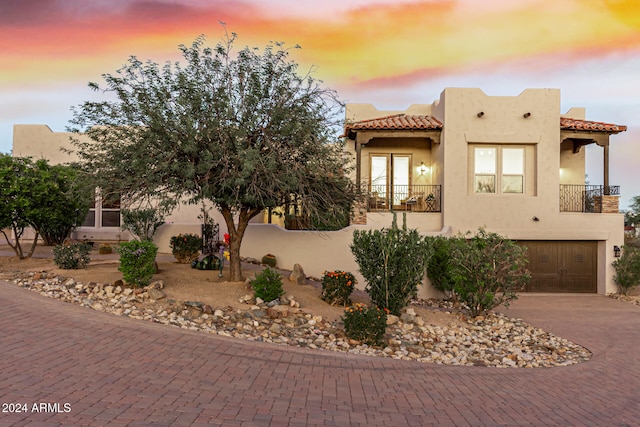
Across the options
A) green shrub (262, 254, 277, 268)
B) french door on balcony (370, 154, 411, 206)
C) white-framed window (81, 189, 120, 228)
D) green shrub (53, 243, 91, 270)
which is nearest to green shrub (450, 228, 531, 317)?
green shrub (262, 254, 277, 268)

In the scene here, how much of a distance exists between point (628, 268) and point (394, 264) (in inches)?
450

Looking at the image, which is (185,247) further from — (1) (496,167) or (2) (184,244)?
(1) (496,167)

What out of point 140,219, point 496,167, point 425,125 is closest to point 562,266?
point 496,167

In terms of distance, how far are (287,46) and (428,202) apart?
9299mm

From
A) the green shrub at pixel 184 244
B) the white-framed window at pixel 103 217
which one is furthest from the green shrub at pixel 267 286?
the white-framed window at pixel 103 217

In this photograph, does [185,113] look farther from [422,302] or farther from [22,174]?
Result: [422,302]

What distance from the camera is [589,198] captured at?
59.6ft

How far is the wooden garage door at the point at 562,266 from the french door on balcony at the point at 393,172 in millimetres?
5253

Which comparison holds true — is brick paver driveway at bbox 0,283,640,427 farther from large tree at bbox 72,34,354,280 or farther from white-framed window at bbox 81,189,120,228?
white-framed window at bbox 81,189,120,228

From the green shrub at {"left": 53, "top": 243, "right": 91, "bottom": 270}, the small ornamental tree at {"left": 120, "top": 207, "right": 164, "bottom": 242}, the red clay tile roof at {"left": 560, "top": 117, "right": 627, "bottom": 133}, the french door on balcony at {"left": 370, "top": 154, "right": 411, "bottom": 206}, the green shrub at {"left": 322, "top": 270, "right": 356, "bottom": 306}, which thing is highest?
the red clay tile roof at {"left": 560, "top": 117, "right": 627, "bottom": 133}

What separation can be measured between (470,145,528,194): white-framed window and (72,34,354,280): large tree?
834cm

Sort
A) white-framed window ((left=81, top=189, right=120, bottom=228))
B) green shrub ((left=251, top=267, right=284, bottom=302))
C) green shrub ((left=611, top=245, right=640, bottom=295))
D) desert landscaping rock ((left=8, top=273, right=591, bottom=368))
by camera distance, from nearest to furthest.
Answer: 1. desert landscaping rock ((left=8, top=273, right=591, bottom=368))
2. green shrub ((left=251, top=267, right=284, bottom=302))
3. green shrub ((left=611, top=245, right=640, bottom=295))
4. white-framed window ((left=81, top=189, right=120, bottom=228))

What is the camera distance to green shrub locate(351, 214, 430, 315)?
1086 cm

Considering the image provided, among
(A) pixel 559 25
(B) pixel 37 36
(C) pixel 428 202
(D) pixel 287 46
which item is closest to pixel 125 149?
(D) pixel 287 46
